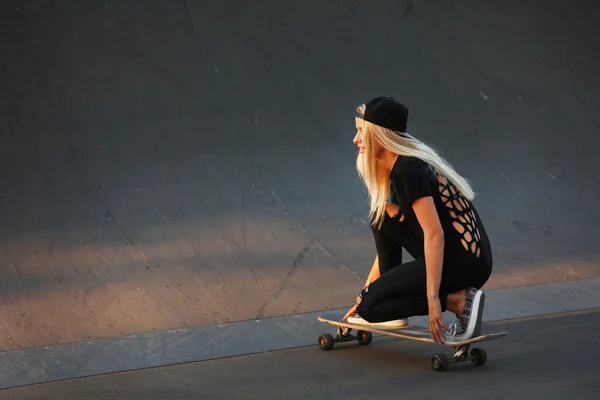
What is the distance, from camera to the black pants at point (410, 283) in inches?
108

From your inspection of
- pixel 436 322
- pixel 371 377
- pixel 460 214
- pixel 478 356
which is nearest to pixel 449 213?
pixel 460 214

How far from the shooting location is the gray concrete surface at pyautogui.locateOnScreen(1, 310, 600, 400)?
2.51 meters

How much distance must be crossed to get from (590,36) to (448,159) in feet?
4.33

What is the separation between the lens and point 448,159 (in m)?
4.69

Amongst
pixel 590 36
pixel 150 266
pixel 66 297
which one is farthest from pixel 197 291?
pixel 590 36

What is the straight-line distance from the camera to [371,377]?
270cm

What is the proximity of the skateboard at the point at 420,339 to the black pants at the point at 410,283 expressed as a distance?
0.08 metres

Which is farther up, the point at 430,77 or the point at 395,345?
the point at 430,77

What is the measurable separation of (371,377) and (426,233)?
1.58 ft

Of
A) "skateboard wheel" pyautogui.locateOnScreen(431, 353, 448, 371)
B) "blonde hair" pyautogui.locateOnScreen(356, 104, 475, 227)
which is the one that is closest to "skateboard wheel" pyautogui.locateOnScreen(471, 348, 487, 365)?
"skateboard wheel" pyautogui.locateOnScreen(431, 353, 448, 371)

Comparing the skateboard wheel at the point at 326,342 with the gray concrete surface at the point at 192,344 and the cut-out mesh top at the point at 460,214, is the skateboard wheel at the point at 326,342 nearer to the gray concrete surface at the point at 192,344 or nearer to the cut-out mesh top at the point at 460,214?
the gray concrete surface at the point at 192,344

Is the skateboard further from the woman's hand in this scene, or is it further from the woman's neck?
the woman's neck

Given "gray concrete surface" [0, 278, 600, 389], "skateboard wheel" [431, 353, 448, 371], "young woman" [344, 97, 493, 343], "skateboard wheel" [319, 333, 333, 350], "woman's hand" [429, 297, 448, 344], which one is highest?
"young woman" [344, 97, 493, 343]

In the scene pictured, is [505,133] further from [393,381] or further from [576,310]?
[393,381]
